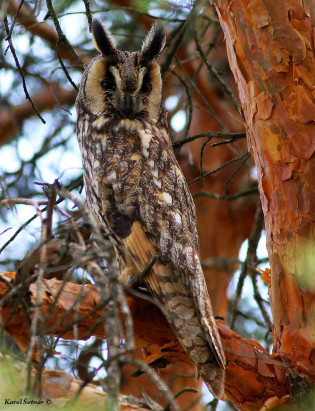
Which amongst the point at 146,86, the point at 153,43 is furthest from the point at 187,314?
the point at 153,43

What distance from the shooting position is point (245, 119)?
2.49m

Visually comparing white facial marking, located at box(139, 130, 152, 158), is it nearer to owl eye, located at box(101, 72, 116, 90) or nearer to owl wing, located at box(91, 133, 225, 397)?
owl wing, located at box(91, 133, 225, 397)

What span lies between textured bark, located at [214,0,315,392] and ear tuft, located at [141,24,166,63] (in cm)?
57

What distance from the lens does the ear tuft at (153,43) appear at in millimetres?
2838

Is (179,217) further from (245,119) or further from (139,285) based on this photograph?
(245,119)

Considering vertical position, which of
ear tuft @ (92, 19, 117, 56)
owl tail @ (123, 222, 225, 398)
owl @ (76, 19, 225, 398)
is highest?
ear tuft @ (92, 19, 117, 56)

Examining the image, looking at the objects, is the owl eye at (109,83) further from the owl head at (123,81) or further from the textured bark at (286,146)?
the textured bark at (286,146)

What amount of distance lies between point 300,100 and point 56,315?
1.26m

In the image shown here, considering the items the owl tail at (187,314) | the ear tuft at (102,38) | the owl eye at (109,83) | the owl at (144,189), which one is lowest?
the owl tail at (187,314)

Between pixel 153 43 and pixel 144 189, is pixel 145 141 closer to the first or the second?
pixel 144 189

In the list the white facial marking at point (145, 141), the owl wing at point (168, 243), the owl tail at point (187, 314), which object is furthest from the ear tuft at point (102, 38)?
the owl tail at point (187, 314)

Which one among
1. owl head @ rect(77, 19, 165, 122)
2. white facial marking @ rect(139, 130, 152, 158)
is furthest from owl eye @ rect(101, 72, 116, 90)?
white facial marking @ rect(139, 130, 152, 158)

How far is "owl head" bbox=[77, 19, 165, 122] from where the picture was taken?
8.81 feet

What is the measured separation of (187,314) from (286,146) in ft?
2.56
